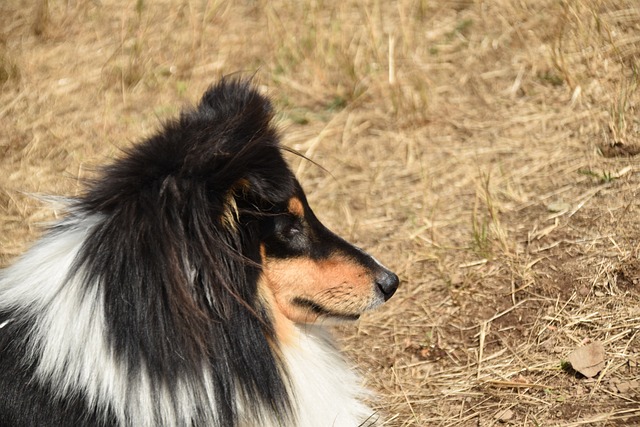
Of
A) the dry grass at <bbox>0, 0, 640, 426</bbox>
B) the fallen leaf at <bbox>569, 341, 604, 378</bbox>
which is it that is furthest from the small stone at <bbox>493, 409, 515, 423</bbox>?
the fallen leaf at <bbox>569, 341, 604, 378</bbox>

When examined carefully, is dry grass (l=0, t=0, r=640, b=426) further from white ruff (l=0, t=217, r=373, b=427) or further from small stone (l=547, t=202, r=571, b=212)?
white ruff (l=0, t=217, r=373, b=427)

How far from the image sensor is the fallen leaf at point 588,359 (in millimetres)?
3420

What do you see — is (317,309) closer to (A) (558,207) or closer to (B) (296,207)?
(B) (296,207)

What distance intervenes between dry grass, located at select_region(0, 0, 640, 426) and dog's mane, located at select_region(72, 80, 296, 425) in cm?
112

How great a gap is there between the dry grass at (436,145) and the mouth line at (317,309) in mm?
648

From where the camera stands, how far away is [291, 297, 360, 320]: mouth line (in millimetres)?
3047

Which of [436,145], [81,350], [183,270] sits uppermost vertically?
[183,270]

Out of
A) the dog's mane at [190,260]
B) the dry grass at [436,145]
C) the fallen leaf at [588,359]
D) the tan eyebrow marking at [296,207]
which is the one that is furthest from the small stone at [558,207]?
the dog's mane at [190,260]

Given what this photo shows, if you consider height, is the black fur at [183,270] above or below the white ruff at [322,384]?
above

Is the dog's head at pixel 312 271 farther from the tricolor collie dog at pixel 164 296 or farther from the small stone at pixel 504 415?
the small stone at pixel 504 415

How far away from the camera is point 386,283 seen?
317 centimetres

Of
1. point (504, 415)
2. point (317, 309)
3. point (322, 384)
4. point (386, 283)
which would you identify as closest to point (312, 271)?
point (317, 309)

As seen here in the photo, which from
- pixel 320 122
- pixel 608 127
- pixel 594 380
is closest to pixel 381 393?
pixel 594 380

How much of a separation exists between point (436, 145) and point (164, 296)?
324cm
